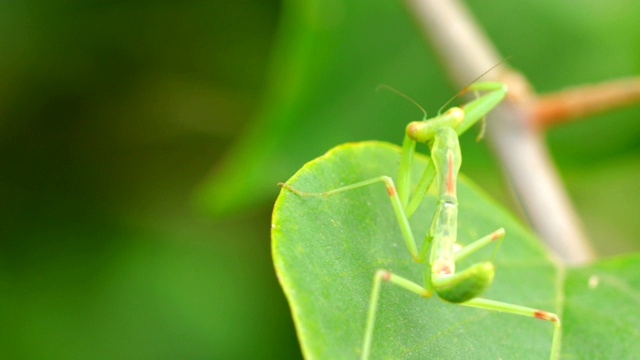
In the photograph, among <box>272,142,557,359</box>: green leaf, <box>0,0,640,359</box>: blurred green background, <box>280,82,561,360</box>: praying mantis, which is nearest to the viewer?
<box>272,142,557,359</box>: green leaf

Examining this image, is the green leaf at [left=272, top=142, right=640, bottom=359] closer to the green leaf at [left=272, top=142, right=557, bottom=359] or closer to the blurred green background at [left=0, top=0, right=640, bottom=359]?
the green leaf at [left=272, top=142, right=557, bottom=359]

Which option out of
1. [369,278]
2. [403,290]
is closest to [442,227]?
[403,290]

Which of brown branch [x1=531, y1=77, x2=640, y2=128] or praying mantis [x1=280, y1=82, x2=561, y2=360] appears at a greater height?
praying mantis [x1=280, y1=82, x2=561, y2=360]

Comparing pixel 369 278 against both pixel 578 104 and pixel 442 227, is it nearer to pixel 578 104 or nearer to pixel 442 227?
pixel 442 227

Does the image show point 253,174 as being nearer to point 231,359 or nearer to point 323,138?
point 323,138

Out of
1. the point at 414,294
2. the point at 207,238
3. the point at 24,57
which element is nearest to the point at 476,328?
the point at 414,294

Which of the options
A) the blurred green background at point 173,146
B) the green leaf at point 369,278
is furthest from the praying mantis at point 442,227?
the blurred green background at point 173,146

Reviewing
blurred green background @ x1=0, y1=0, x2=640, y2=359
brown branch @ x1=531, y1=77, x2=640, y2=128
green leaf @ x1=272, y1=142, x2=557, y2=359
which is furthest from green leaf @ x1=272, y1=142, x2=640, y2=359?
blurred green background @ x1=0, y1=0, x2=640, y2=359
